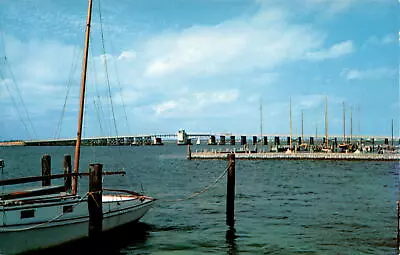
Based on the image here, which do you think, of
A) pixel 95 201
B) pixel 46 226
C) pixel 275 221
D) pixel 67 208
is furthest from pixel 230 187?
pixel 46 226

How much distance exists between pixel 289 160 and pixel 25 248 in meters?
74.8

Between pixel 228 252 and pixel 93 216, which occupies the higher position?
pixel 93 216

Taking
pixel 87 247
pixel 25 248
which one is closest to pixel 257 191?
pixel 87 247

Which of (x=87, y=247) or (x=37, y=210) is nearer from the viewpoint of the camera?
(x=37, y=210)

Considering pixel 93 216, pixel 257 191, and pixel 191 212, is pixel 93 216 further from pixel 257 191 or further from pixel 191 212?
pixel 257 191

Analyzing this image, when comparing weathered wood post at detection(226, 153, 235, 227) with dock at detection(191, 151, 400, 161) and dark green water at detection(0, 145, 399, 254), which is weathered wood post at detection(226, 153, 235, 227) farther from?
dock at detection(191, 151, 400, 161)

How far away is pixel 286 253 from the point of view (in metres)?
20.8

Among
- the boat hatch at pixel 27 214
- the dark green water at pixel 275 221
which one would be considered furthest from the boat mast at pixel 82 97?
the boat hatch at pixel 27 214

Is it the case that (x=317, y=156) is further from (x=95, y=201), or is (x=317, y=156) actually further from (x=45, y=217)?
(x=45, y=217)

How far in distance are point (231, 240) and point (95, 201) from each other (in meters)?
7.43

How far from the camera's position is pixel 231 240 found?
23.2 meters

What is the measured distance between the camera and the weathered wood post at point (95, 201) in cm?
1942

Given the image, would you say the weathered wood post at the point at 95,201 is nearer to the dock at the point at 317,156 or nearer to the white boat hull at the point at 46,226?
the white boat hull at the point at 46,226

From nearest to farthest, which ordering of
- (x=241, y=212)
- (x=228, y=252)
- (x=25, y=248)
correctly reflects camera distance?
(x=25, y=248) < (x=228, y=252) < (x=241, y=212)
